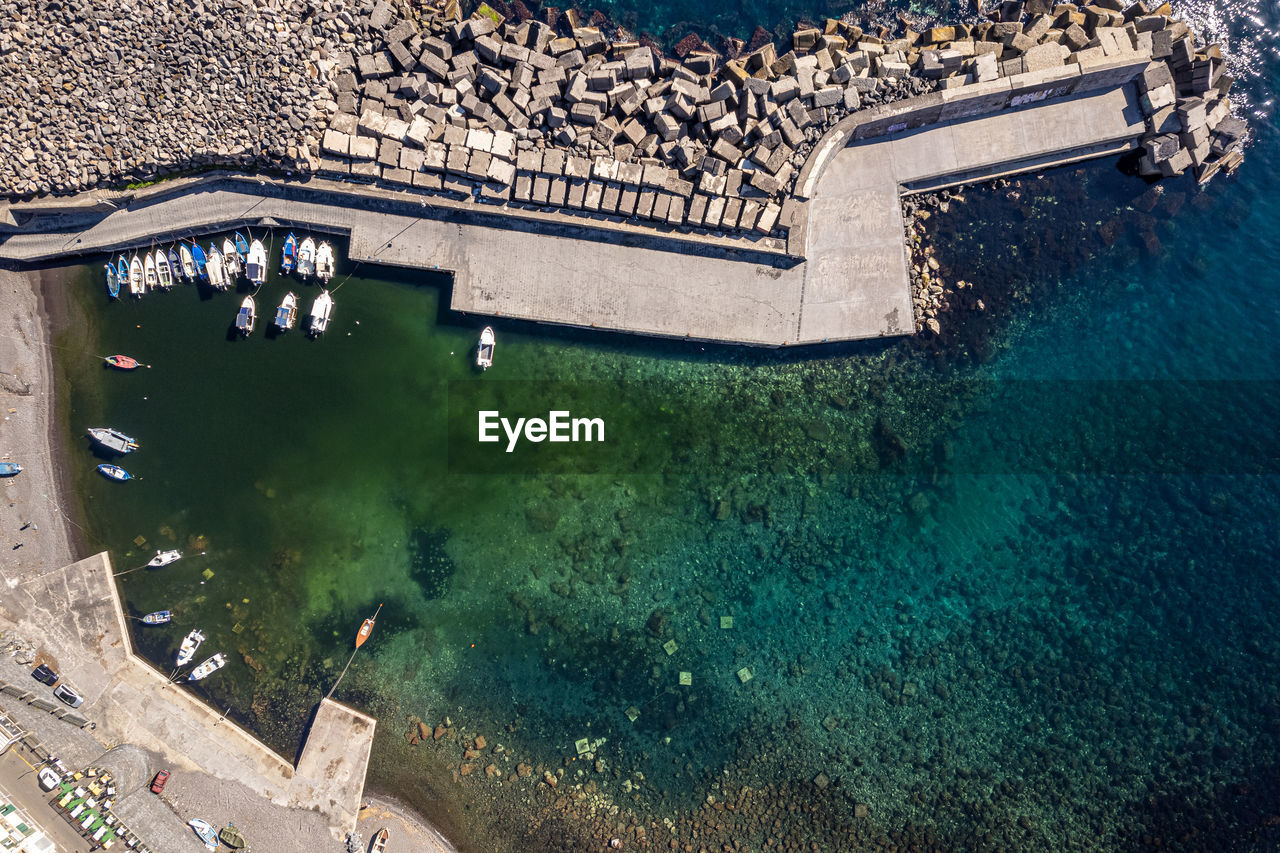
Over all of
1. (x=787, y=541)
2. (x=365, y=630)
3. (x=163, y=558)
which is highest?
(x=787, y=541)

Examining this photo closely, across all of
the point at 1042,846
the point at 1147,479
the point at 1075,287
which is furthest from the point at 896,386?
the point at 1042,846

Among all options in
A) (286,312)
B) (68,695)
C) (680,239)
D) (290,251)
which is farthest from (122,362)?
(680,239)

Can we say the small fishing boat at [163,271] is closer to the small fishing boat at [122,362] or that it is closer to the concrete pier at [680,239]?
the concrete pier at [680,239]

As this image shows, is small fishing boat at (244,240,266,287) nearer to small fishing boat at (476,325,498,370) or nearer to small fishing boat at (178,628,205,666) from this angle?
small fishing boat at (476,325,498,370)

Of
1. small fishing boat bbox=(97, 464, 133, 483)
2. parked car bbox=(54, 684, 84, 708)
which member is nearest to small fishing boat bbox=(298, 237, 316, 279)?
small fishing boat bbox=(97, 464, 133, 483)

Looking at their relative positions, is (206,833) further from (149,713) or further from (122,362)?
(122,362)

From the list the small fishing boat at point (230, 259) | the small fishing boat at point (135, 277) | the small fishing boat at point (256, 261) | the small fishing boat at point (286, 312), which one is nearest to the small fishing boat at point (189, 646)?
the small fishing boat at point (286, 312)

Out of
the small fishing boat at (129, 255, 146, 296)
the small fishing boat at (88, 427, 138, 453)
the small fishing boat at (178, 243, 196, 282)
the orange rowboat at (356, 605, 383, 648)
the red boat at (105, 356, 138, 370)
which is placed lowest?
the orange rowboat at (356, 605, 383, 648)
